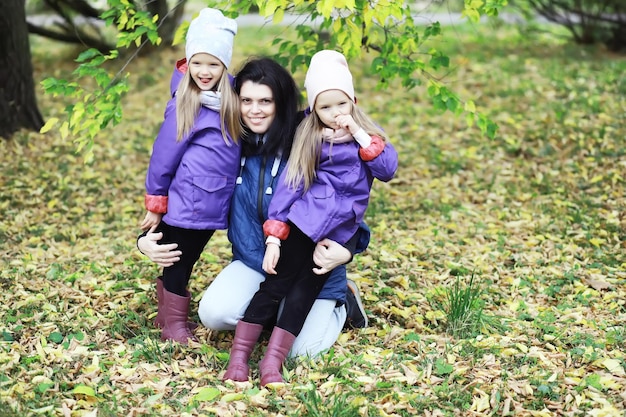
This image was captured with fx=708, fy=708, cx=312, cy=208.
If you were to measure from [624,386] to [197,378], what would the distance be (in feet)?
6.23

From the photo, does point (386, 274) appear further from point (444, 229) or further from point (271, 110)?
point (271, 110)

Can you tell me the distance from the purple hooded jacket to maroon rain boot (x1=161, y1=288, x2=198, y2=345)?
0.42m

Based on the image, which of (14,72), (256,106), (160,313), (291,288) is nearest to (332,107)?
(256,106)

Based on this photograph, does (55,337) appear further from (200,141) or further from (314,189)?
(314,189)

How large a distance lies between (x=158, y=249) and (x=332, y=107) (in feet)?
3.48

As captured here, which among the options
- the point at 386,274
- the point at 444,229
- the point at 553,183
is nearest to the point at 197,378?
the point at 386,274

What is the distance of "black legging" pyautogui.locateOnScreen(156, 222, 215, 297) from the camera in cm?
339

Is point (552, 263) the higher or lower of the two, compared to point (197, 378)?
higher

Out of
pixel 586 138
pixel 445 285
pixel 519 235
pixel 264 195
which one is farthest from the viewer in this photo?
pixel 586 138

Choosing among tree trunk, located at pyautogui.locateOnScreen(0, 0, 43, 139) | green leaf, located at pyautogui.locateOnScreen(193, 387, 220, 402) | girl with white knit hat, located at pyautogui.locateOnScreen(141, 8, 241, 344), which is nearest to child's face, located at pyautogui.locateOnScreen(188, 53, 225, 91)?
girl with white knit hat, located at pyautogui.locateOnScreen(141, 8, 241, 344)

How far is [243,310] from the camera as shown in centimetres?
339

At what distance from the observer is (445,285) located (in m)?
4.20

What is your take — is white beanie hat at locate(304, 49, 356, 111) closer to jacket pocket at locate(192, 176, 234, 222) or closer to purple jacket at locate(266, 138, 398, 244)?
purple jacket at locate(266, 138, 398, 244)

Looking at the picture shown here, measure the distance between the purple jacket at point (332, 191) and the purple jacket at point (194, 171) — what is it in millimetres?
280
